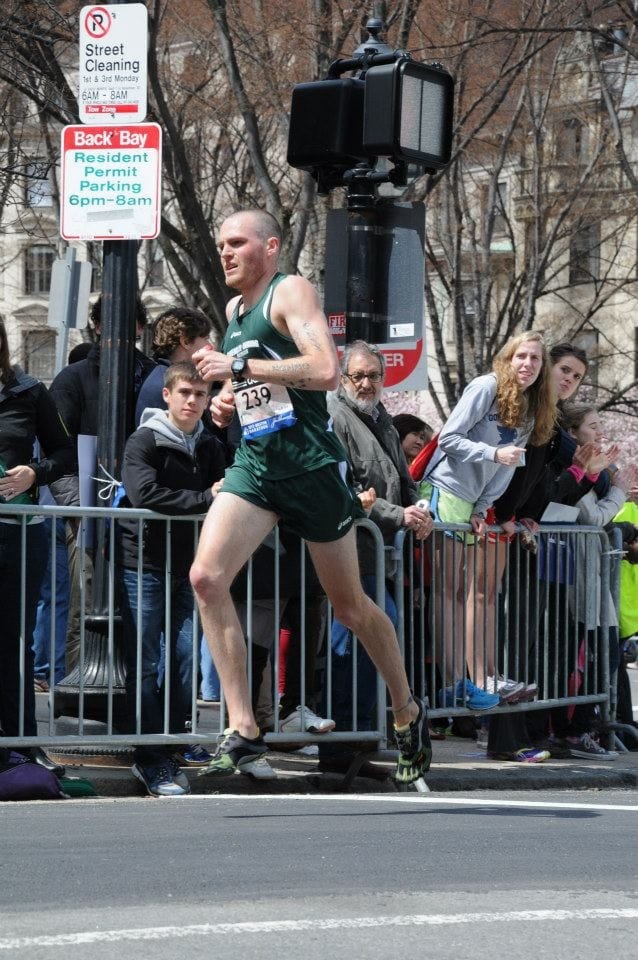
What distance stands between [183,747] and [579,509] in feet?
9.89

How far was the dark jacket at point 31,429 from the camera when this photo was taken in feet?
25.2

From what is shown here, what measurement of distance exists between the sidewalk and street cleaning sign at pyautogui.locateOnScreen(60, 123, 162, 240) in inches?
96.3

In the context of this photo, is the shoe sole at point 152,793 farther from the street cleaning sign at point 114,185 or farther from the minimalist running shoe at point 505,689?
the street cleaning sign at point 114,185

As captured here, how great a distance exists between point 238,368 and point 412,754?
6.09 ft

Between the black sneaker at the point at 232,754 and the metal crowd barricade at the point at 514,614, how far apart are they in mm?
2011

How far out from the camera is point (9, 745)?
721cm

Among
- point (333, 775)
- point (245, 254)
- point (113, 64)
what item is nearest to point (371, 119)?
point (113, 64)

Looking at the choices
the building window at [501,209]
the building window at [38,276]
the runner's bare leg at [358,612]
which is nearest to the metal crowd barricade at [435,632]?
the runner's bare leg at [358,612]

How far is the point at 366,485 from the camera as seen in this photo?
8648mm

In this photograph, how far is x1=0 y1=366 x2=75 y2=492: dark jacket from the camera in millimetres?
7695

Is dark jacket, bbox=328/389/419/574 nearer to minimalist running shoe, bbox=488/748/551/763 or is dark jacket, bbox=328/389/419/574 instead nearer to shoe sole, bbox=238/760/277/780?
shoe sole, bbox=238/760/277/780

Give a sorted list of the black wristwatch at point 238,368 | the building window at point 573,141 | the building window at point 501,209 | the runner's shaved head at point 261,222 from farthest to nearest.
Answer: the building window at point 501,209 < the building window at point 573,141 < the runner's shaved head at point 261,222 < the black wristwatch at point 238,368

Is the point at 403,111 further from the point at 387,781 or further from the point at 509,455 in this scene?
the point at 387,781

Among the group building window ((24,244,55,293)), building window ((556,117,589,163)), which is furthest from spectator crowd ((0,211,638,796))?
building window ((24,244,55,293))
